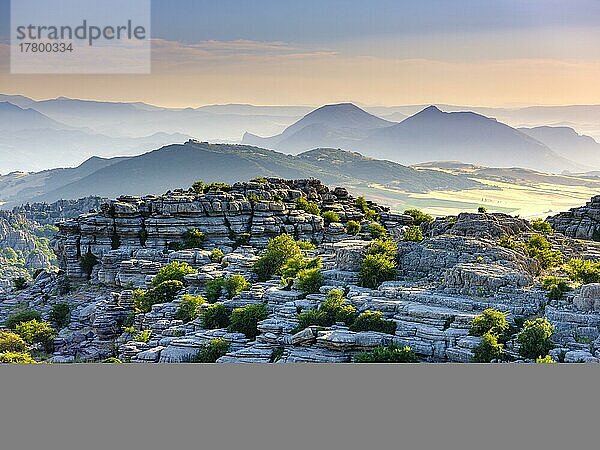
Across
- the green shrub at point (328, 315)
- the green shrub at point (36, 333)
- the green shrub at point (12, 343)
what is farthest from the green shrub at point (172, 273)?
the green shrub at point (328, 315)

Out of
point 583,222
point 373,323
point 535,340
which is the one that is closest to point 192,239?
point 373,323

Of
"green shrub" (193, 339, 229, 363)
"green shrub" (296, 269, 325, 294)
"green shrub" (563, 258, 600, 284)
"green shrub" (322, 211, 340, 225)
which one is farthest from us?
"green shrub" (322, 211, 340, 225)

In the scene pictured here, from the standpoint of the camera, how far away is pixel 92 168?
23766mm

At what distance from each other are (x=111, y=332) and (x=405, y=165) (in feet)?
26.0

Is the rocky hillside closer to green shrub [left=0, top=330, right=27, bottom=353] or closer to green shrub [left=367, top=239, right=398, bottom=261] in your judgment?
green shrub [left=367, top=239, right=398, bottom=261]

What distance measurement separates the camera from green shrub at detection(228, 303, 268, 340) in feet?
45.0

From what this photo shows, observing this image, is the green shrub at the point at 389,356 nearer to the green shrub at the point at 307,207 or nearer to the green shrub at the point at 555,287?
the green shrub at the point at 555,287

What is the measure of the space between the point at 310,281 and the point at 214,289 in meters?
2.37

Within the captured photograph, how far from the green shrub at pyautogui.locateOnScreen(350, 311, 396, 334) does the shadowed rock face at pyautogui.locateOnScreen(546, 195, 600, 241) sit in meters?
11.8

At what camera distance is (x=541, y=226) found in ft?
71.8

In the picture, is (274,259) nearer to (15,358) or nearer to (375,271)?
(375,271)

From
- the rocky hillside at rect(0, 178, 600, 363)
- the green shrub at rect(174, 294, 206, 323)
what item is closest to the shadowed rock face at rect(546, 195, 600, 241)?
the rocky hillside at rect(0, 178, 600, 363)

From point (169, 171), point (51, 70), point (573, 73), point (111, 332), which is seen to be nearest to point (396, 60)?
point (573, 73)

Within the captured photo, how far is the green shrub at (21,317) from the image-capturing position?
17562 mm
